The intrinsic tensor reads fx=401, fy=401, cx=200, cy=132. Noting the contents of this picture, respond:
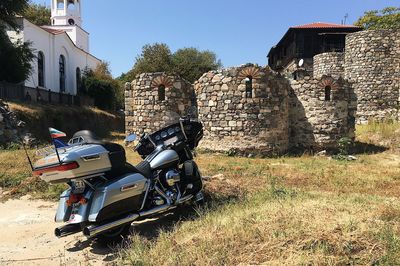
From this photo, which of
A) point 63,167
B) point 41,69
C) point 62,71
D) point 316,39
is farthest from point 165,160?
point 62,71

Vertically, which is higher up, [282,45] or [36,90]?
[282,45]

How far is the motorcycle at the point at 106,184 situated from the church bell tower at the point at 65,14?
43.5 meters

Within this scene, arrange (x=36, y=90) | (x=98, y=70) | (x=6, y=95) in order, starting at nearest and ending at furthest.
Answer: (x=6, y=95), (x=36, y=90), (x=98, y=70)

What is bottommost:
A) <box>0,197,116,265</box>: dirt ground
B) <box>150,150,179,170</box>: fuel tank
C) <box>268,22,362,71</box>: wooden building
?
<box>0,197,116,265</box>: dirt ground

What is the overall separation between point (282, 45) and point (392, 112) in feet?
59.6

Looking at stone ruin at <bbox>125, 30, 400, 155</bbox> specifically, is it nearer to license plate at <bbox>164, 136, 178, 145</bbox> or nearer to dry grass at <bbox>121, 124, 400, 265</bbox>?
dry grass at <bbox>121, 124, 400, 265</bbox>

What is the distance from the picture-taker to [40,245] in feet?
16.2

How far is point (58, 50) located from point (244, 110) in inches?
1001

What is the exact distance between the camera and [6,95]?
2070cm

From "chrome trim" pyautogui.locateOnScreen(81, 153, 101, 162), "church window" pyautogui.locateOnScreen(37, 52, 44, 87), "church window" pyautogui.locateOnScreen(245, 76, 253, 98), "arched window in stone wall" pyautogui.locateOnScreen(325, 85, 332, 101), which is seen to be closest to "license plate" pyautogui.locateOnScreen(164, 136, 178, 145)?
"chrome trim" pyautogui.locateOnScreen(81, 153, 101, 162)

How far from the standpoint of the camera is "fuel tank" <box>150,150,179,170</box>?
5.13 meters

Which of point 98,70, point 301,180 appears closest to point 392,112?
point 301,180

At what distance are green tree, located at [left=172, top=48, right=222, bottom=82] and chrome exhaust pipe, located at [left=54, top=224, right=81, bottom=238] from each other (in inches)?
1342

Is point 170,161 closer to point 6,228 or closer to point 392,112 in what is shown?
point 6,228
